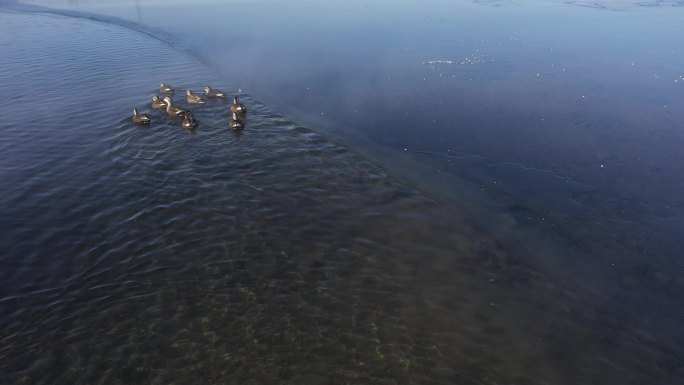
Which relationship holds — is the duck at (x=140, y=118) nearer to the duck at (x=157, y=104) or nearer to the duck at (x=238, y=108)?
the duck at (x=157, y=104)

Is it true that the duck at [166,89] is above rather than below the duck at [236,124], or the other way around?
above

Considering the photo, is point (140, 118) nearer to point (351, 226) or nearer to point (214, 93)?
point (214, 93)

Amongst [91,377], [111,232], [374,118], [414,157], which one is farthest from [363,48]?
[91,377]

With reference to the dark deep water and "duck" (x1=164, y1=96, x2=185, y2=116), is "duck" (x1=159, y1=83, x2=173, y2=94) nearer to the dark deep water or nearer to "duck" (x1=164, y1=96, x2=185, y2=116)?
the dark deep water

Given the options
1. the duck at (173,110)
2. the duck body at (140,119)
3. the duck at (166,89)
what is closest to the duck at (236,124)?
the duck at (173,110)

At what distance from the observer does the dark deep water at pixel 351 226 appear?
10875mm

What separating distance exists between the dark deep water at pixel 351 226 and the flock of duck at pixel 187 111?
2.20ft

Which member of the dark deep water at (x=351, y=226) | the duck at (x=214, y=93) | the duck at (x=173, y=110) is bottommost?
the dark deep water at (x=351, y=226)

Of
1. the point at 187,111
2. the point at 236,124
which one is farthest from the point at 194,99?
the point at 236,124

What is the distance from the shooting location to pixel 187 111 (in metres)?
22.5

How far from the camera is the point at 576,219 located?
15.6m

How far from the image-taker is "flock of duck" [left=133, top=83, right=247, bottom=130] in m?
21.8

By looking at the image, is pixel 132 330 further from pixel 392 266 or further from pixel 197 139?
pixel 197 139

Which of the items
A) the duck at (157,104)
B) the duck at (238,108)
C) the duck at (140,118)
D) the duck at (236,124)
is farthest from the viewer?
the duck at (157,104)
